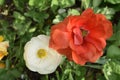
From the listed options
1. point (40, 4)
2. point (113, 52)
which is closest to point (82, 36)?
point (113, 52)

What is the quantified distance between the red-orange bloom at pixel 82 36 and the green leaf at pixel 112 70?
7.8 inches

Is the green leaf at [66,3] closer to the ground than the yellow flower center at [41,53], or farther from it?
farther from it

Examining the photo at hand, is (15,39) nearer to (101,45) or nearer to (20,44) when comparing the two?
(20,44)

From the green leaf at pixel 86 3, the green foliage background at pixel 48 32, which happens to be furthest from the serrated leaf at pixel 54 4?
the green leaf at pixel 86 3

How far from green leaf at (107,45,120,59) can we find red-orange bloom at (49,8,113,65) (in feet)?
0.58

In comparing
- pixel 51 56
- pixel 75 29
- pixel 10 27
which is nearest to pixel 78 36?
pixel 75 29

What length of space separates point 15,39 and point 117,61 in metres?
0.50

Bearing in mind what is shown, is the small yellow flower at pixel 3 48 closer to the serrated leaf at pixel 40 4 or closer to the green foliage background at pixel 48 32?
the green foliage background at pixel 48 32

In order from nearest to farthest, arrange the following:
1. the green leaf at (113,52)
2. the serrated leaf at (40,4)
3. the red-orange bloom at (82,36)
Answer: the red-orange bloom at (82,36), the green leaf at (113,52), the serrated leaf at (40,4)

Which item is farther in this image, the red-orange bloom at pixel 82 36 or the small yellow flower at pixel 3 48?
the small yellow flower at pixel 3 48

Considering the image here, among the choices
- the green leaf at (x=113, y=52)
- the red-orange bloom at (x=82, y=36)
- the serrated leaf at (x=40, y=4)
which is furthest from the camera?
the serrated leaf at (x=40, y=4)

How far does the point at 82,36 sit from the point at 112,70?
0.27 meters

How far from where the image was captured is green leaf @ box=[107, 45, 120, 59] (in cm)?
170

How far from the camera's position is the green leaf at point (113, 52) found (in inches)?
66.9
